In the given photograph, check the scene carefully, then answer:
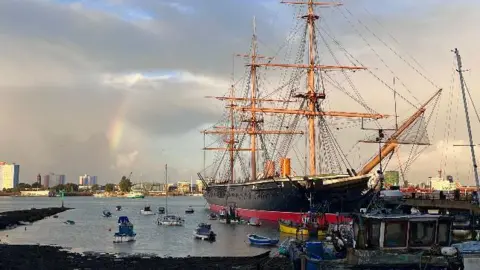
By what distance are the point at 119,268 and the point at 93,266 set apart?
86.2 inches

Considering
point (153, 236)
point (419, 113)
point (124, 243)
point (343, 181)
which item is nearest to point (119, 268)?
point (124, 243)

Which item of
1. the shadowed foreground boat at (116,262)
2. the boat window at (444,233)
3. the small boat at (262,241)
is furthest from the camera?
the small boat at (262,241)

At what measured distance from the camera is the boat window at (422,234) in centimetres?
1972

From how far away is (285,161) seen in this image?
95.2 metres

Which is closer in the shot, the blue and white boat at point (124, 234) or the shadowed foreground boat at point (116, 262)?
the shadowed foreground boat at point (116, 262)

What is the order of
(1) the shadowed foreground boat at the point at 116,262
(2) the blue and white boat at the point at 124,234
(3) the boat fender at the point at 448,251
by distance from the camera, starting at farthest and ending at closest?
(2) the blue and white boat at the point at 124,234 < (1) the shadowed foreground boat at the point at 116,262 < (3) the boat fender at the point at 448,251

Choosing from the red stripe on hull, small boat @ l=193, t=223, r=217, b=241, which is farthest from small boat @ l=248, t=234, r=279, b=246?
the red stripe on hull

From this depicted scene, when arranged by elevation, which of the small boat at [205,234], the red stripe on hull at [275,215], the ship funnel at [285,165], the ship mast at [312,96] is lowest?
the small boat at [205,234]

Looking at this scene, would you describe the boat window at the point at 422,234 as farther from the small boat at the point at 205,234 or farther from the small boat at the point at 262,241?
the small boat at the point at 205,234

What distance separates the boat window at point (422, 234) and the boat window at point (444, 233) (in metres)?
0.23

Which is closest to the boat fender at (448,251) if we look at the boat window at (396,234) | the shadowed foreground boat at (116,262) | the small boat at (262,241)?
the boat window at (396,234)

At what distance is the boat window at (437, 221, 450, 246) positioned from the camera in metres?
19.8

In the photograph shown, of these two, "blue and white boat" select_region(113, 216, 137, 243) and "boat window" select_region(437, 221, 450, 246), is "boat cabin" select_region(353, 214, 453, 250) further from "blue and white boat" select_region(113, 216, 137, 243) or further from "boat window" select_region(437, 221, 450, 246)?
"blue and white boat" select_region(113, 216, 137, 243)

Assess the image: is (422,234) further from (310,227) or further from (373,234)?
(310,227)
